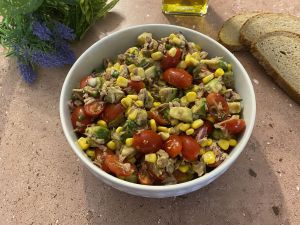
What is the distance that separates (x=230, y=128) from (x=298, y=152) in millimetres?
346

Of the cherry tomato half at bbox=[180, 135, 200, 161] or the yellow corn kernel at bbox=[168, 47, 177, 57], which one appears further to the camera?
the yellow corn kernel at bbox=[168, 47, 177, 57]

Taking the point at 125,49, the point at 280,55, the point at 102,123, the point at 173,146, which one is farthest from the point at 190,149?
the point at 280,55

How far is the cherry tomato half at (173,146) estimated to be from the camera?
0.95 metres

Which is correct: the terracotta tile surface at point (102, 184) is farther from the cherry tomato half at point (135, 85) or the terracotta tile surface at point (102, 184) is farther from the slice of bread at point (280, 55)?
the cherry tomato half at point (135, 85)

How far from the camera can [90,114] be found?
103cm

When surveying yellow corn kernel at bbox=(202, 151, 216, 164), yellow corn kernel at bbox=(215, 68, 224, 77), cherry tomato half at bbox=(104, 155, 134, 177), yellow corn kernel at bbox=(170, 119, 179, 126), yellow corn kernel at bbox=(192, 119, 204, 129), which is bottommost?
cherry tomato half at bbox=(104, 155, 134, 177)

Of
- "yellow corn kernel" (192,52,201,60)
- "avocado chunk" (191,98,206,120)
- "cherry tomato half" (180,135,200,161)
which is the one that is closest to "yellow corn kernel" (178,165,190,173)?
"cherry tomato half" (180,135,200,161)

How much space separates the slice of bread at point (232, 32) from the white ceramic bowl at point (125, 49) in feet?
0.85

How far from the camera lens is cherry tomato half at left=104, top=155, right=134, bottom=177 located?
948 millimetres

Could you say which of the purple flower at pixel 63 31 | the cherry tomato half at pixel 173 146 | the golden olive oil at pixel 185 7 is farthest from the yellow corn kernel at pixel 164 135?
the golden olive oil at pixel 185 7

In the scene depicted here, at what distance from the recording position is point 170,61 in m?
1.11

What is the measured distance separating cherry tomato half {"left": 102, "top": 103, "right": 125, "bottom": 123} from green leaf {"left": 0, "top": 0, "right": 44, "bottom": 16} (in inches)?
18.9

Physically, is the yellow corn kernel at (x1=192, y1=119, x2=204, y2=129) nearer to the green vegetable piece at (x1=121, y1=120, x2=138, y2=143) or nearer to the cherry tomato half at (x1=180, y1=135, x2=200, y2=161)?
the cherry tomato half at (x1=180, y1=135, x2=200, y2=161)

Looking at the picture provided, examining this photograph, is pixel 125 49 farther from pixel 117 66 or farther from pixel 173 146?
pixel 173 146
